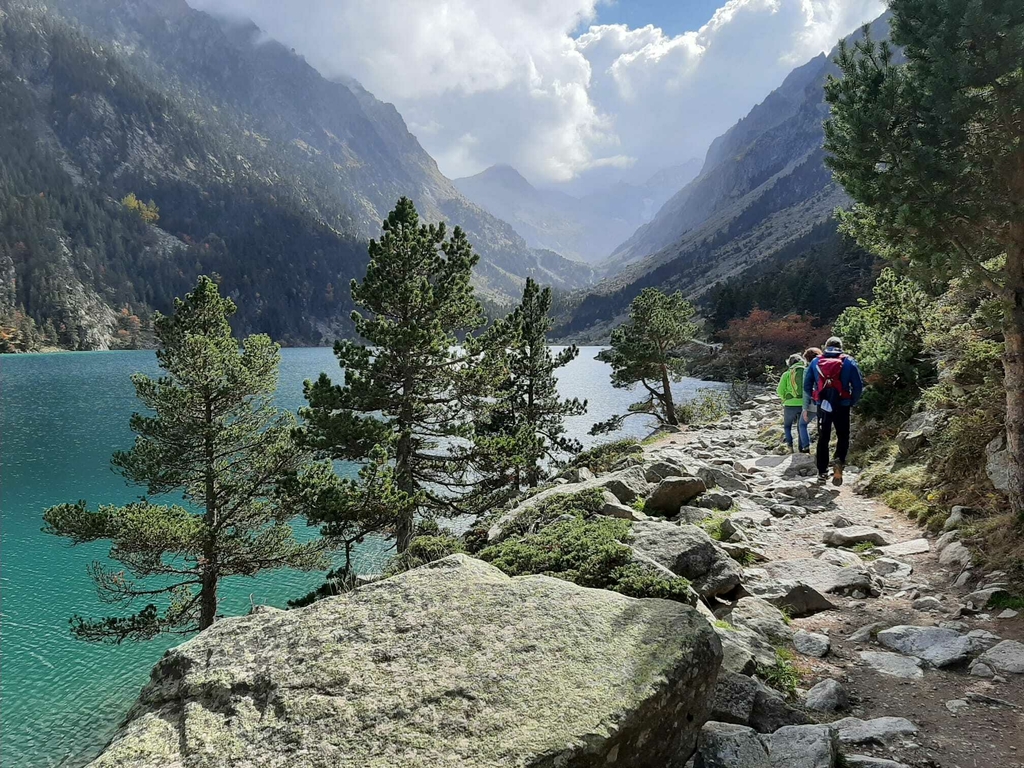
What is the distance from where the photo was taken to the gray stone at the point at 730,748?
11.4ft

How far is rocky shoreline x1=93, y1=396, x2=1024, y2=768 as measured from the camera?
325cm

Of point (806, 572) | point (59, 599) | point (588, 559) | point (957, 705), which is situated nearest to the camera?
point (957, 705)

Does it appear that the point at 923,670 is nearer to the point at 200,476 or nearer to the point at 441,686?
the point at 441,686

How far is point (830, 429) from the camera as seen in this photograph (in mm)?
11742

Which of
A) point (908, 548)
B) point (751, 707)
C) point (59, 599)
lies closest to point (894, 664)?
point (751, 707)

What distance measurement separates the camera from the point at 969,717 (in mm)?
4051

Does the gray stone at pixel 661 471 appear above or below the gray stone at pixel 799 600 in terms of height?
above

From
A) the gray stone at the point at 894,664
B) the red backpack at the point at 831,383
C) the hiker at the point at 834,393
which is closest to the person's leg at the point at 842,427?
the hiker at the point at 834,393

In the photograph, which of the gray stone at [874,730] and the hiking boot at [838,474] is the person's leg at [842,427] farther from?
the gray stone at [874,730]

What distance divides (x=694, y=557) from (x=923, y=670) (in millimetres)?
2514

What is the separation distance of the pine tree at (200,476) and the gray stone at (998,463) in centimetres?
1646

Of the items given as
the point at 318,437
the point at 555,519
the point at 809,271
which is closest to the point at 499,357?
the point at 318,437

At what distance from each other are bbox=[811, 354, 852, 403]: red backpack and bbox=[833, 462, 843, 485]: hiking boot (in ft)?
5.45

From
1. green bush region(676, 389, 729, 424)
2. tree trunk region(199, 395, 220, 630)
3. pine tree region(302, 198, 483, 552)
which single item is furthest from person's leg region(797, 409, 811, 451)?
green bush region(676, 389, 729, 424)
